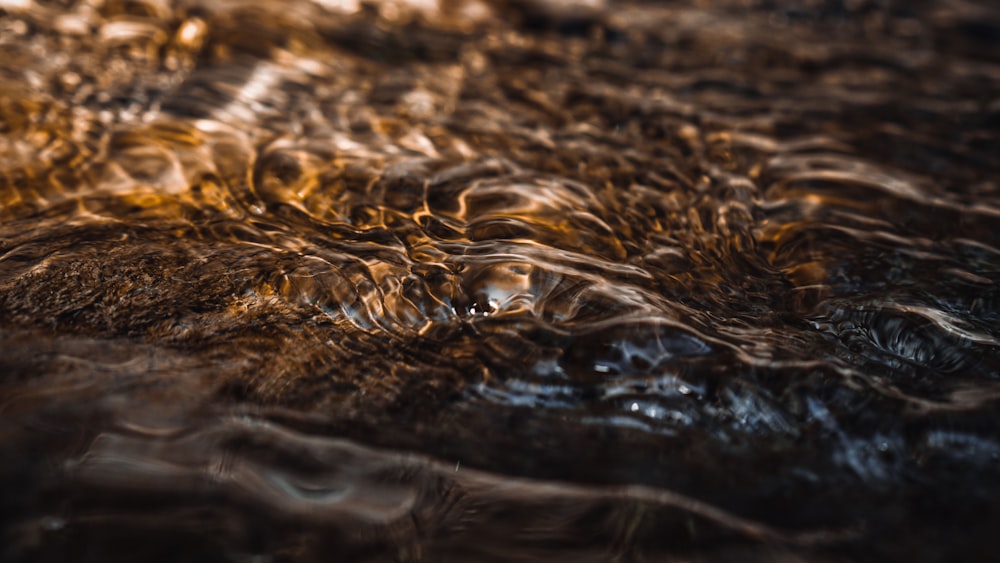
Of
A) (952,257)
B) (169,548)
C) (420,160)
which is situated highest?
(952,257)

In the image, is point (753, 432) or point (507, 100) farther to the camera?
point (507, 100)

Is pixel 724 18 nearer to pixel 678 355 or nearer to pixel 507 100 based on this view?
pixel 507 100

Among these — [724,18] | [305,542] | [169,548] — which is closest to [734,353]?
[305,542]

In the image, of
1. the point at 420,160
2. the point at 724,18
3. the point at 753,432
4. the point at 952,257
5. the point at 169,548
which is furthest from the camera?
the point at 724,18

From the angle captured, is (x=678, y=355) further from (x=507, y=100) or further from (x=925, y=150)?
(x=925, y=150)

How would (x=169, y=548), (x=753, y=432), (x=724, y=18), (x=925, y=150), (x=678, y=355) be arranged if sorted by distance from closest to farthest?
1. (x=169, y=548)
2. (x=753, y=432)
3. (x=678, y=355)
4. (x=925, y=150)
5. (x=724, y=18)

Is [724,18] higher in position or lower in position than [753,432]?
higher

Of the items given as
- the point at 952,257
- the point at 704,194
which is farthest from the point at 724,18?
the point at 952,257
